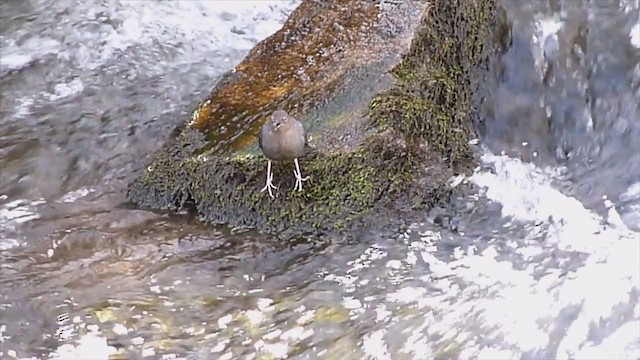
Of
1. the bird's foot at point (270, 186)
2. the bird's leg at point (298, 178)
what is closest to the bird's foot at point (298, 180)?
the bird's leg at point (298, 178)

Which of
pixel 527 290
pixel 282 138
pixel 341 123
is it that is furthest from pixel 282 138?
pixel 527 290

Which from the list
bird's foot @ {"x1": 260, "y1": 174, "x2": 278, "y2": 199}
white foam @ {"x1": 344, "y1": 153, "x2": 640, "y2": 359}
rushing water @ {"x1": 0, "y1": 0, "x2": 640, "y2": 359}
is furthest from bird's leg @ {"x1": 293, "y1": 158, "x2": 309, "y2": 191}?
white foam @ {"x1": 344, "y1": 153, "x2": 640, "y2": 359}

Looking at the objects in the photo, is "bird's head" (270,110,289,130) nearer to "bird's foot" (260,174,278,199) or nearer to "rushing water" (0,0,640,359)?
"bird's foot" (260,174,278,199)

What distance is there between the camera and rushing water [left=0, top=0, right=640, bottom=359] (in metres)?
4.23

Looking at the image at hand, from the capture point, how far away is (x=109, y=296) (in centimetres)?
441

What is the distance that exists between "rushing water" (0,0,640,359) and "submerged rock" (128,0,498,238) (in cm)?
16

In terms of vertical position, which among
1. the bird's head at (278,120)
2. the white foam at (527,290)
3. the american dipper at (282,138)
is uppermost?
the bird's head at (278,120)

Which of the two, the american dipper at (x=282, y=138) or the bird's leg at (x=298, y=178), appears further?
the bird's leg at (x=298, y=178)

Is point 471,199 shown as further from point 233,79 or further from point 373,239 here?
point 233,79

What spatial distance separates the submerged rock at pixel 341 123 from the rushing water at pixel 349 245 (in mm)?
157

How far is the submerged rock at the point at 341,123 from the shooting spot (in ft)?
15.8

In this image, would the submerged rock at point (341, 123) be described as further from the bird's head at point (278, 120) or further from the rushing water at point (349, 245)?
the bird's head at point (278, 120)

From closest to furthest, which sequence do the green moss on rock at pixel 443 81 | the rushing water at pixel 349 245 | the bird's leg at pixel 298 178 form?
the rushing water at pixel 349 245, the bird's leg at pixel 298 178, the green moss on rock at pixel 443 81

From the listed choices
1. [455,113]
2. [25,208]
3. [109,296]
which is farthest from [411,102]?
[25,208]
